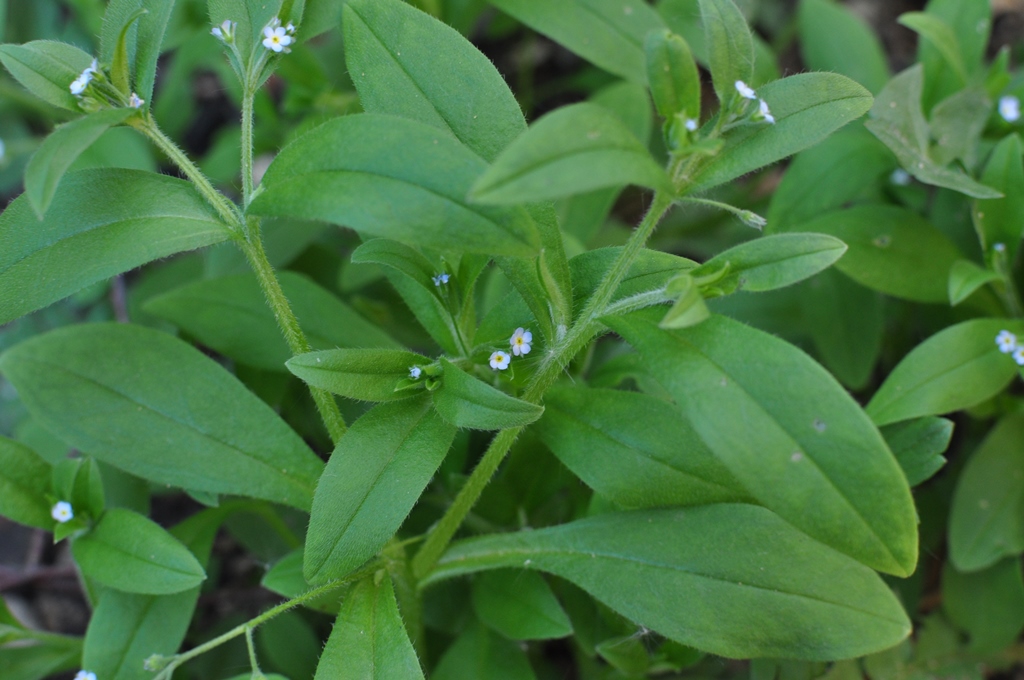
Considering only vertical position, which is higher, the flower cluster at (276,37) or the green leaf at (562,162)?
the flower cluster at (276,37)

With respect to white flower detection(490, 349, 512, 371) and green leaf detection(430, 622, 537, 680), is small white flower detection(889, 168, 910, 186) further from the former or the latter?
green leaf detection(430, 622, 537, 680)

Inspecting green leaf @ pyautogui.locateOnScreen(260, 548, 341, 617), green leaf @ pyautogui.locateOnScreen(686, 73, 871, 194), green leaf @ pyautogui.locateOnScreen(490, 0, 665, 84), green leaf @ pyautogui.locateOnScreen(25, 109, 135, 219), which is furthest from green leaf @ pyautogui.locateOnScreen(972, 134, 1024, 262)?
green leaf @ pyautogui.locateOnScreen(25, 109, 135, 219)

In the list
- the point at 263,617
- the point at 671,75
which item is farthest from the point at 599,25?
the point at 263,617

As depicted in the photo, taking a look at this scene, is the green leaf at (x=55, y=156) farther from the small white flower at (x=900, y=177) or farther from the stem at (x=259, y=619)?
the small white flower at (x=900, y=177)

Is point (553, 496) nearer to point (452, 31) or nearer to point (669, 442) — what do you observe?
point (669, 442)

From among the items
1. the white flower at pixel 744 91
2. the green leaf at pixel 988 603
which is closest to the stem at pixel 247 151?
the white flower at pixel 744 91
